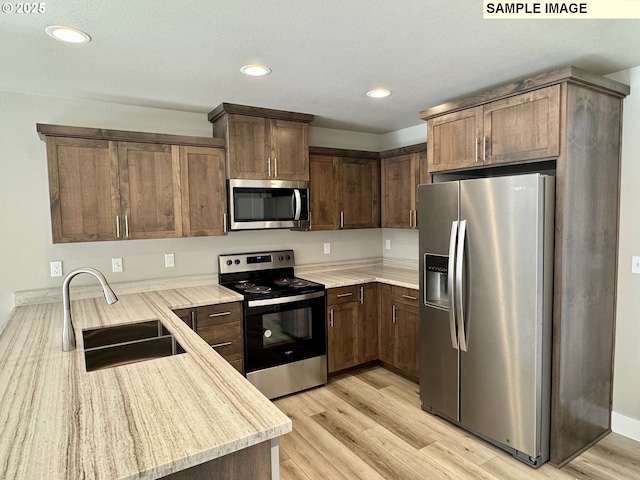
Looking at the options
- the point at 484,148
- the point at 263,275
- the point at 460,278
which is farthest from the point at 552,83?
the point at 263,275

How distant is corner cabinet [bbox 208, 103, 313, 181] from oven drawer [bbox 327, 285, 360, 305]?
105 centimetres

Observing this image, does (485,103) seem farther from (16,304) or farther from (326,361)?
(16,304)

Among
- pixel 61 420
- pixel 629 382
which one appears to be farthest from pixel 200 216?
pixel 629 382

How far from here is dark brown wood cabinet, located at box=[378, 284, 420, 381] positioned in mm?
3338

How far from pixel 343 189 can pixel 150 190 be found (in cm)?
181

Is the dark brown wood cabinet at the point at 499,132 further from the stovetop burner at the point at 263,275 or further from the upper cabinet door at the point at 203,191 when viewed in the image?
the upper cabinet door at the point at 203,191

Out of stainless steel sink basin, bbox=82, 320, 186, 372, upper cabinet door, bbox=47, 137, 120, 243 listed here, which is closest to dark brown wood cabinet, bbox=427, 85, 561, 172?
stainless steel sink basin, bbox=82, 320, 186, 372

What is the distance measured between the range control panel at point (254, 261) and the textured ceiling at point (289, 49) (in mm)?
1359

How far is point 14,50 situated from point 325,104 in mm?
1987

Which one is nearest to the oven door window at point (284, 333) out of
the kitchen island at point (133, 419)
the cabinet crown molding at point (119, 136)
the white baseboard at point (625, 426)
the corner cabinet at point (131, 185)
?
the corner cabinet at point (131, 185)

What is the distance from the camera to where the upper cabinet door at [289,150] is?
10.7 ft

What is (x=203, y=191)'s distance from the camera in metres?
3.09

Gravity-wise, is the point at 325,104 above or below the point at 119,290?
above

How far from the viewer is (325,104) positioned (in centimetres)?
311
